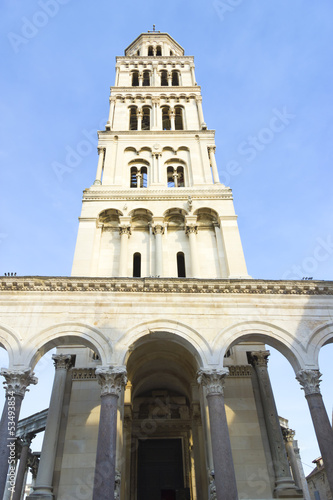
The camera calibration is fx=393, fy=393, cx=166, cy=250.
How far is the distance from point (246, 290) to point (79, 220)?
39.8 ft

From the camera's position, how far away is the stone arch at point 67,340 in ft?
48.5

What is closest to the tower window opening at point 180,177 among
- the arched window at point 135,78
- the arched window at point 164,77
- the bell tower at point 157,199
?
the bell tower at point 157,199

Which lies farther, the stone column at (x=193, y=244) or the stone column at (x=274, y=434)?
the stone column at (x=193, y=244)

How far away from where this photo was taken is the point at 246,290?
17.0m

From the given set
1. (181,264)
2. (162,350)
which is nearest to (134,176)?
(181,264)

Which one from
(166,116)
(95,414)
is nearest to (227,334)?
(95,414)

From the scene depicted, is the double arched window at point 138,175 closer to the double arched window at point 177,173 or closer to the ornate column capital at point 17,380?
the double arched window at point 177,173

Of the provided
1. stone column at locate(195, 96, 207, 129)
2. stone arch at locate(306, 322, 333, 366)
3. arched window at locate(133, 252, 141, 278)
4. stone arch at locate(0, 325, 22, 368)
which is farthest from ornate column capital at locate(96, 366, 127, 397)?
stone column at locate(195, 96, 207, 129)

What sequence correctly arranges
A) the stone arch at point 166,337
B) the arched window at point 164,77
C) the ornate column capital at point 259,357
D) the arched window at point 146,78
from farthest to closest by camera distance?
the arched window at point 146,78, the arched window at point 164,77, the ornate column capital at point 259,357, the stone arch at point 166,337

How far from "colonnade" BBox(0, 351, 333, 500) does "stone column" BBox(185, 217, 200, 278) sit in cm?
695

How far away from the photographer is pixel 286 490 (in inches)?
594

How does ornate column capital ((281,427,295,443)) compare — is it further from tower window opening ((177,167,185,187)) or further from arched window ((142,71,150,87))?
arched window ((142,71,150,87))

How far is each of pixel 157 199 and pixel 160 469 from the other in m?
15.9

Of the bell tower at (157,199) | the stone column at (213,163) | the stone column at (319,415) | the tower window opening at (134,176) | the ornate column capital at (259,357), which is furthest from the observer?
the tower window opening at (134,176)
